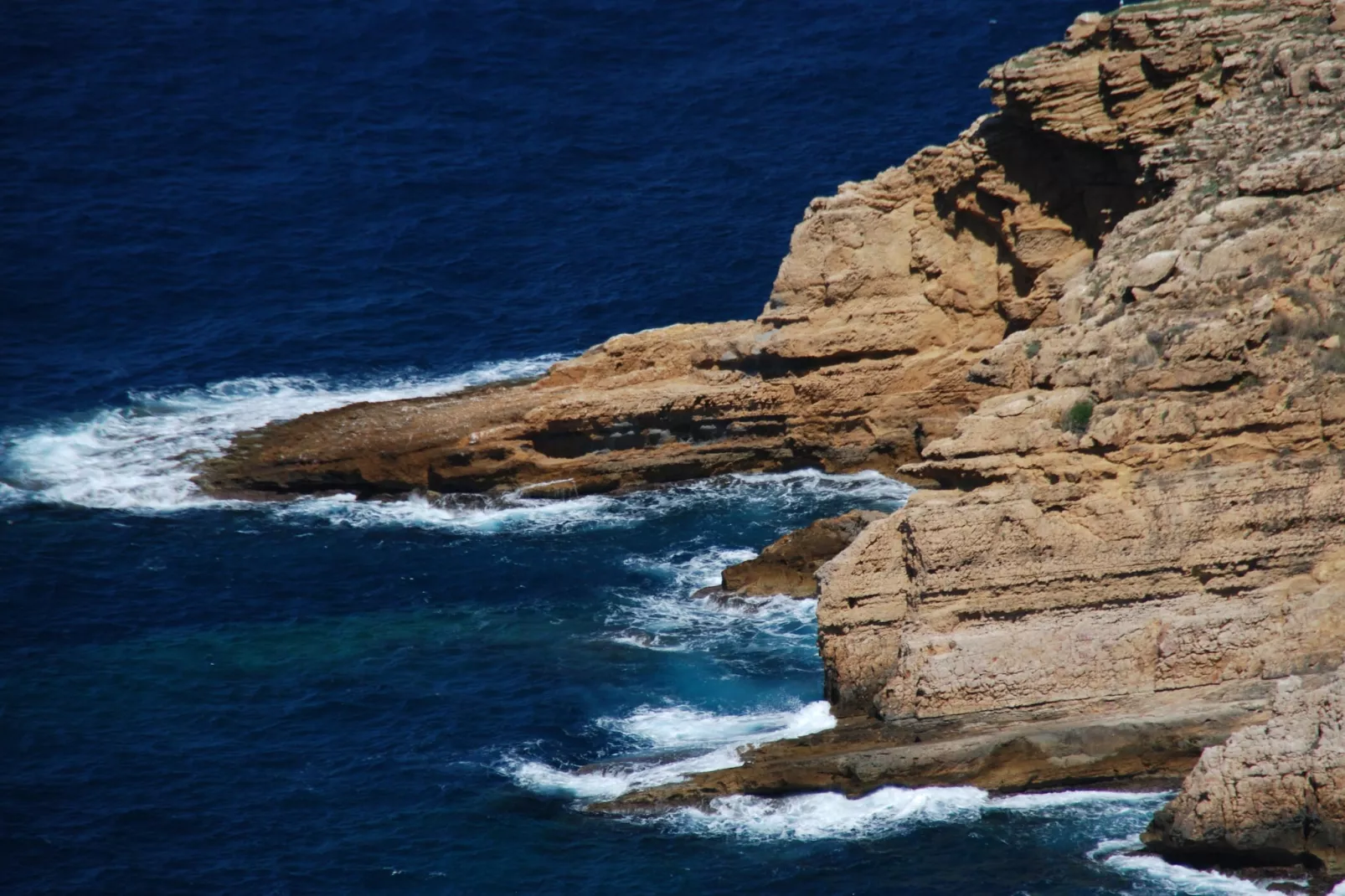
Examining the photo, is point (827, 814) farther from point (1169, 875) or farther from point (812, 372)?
point (812, 372)

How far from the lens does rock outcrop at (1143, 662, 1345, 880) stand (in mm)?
36750

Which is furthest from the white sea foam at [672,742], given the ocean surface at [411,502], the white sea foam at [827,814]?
the white sea foam at [827,814]

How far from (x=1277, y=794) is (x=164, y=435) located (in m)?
42.7

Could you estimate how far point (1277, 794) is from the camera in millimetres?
37125

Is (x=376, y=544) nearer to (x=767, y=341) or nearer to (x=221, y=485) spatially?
(x=221, y=485)

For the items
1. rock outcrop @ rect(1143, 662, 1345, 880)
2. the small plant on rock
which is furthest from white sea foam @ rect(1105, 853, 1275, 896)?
the small plant on rock

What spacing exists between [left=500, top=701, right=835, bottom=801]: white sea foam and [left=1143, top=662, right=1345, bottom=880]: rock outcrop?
9765 mm

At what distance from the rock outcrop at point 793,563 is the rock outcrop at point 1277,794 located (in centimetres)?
1656

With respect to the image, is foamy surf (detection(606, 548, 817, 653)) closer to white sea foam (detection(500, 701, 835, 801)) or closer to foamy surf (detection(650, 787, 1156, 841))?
white sea foam (detection(500, 701, 835, 801))

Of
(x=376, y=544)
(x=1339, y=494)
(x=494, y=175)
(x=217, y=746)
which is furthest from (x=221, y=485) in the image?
(x=1339, y=494)

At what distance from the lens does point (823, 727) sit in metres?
44.8

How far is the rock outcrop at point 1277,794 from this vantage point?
36750 millimetres

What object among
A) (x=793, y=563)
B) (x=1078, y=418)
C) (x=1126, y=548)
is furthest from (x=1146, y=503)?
(x=793, y=563)

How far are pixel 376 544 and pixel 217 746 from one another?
1262cm
